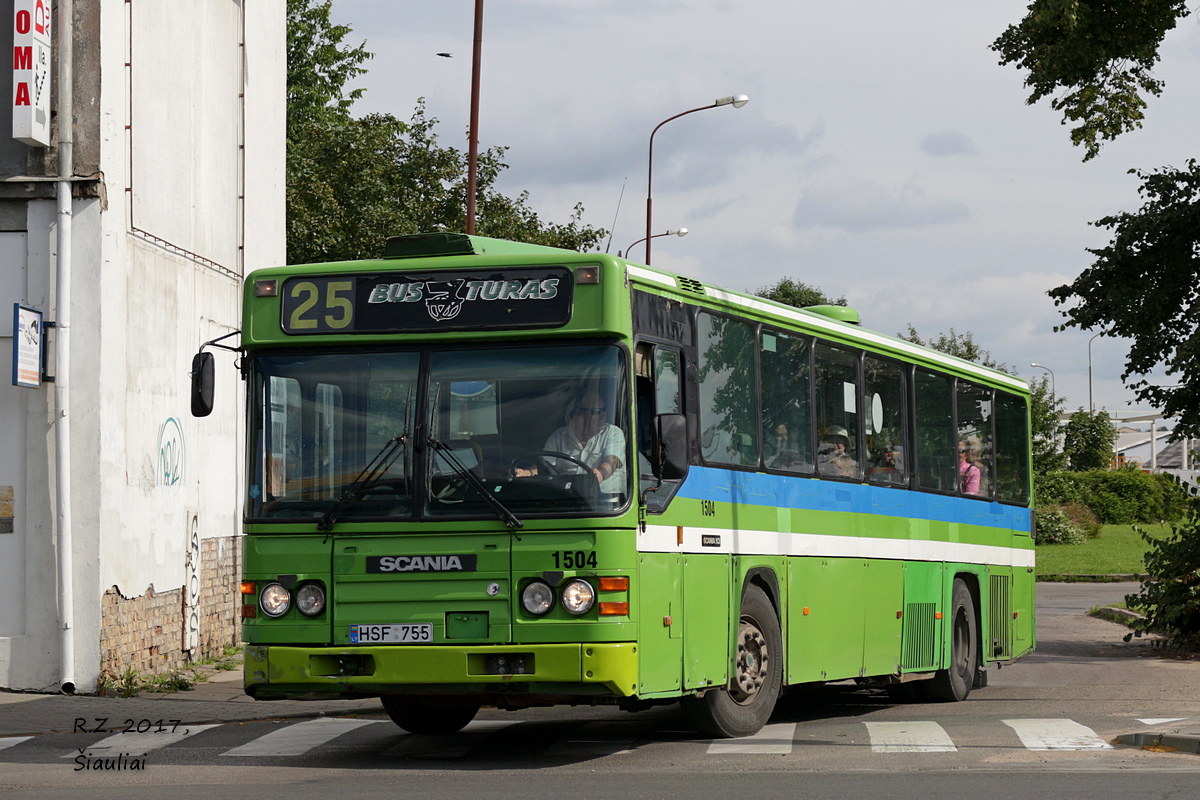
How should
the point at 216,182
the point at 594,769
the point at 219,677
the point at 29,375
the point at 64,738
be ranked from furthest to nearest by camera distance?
the point at 216,182, the point at 219,677, the point at 29,375, the point at 64,738, the point at 594,769

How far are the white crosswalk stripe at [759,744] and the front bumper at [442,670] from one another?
1.40 m

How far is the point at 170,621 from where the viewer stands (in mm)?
17438

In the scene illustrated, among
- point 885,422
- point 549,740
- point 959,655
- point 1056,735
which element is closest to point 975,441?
point 959,655

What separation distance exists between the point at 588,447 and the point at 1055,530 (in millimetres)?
48854

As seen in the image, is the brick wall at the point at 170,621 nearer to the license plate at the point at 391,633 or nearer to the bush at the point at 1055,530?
the license plate at the point at 391,633

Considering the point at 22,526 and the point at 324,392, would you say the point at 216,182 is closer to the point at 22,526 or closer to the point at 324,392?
the point at 22,526

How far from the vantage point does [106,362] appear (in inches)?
619

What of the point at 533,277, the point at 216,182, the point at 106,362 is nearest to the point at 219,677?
the point at 106,362

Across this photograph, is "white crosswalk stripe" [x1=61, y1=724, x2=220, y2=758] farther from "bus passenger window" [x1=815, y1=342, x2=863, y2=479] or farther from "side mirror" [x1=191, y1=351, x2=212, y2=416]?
"bus passenger window" [x1=815, y1=342, x2=863, y2=479]

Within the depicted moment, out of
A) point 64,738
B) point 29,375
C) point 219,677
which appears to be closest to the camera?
point 64,738

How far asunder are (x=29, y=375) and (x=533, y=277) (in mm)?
6743

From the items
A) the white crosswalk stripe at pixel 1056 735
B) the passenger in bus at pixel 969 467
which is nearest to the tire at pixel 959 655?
the passenger in bus at pixel 969 467

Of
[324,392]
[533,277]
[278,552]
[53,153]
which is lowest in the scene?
[278,552]

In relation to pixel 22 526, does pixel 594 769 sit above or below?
below
